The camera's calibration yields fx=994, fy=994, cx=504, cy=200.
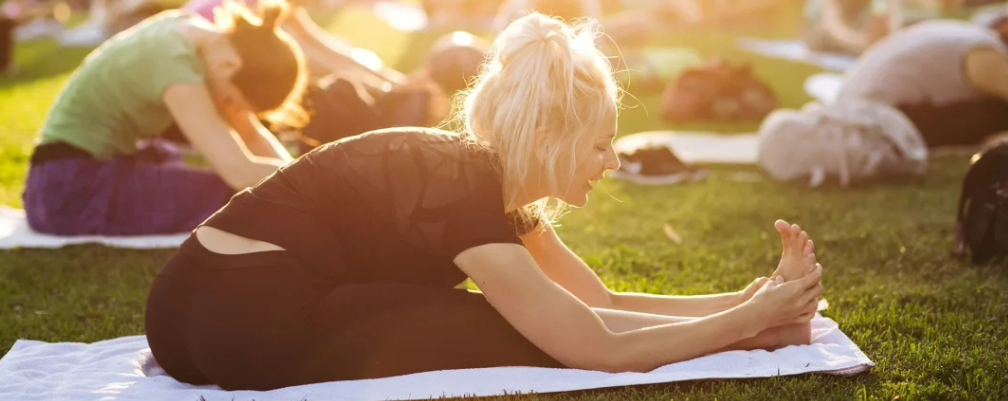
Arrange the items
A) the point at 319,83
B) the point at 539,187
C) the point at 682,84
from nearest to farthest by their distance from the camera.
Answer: the point at 539,187 < the point at 319,83 < the point at 682,84

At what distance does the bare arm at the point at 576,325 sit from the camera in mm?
2410

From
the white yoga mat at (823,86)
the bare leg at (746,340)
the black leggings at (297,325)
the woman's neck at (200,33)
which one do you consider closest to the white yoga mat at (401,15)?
the white yoga mat at (823,86)

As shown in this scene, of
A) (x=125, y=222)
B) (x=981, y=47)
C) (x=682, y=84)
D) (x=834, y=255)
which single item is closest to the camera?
(x=834, y=255)

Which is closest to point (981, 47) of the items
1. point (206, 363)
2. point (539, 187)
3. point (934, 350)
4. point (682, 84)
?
point (682, 84)

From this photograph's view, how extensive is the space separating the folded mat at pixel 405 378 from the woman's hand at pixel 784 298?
16cm

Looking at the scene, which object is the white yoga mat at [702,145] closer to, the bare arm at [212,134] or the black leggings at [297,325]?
the bare arm at [212,134]

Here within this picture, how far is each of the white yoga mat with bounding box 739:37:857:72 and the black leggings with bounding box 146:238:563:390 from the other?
940 centimetres

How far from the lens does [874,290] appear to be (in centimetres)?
375

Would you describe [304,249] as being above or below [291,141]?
above

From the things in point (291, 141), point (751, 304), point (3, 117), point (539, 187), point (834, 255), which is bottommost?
point (3, 117)

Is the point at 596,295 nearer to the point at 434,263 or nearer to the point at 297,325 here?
the point at 434,263

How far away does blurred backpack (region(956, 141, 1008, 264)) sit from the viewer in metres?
3.86

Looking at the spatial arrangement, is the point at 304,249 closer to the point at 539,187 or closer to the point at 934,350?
the point at 539,187

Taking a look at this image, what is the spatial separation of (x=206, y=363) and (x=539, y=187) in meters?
1.00
